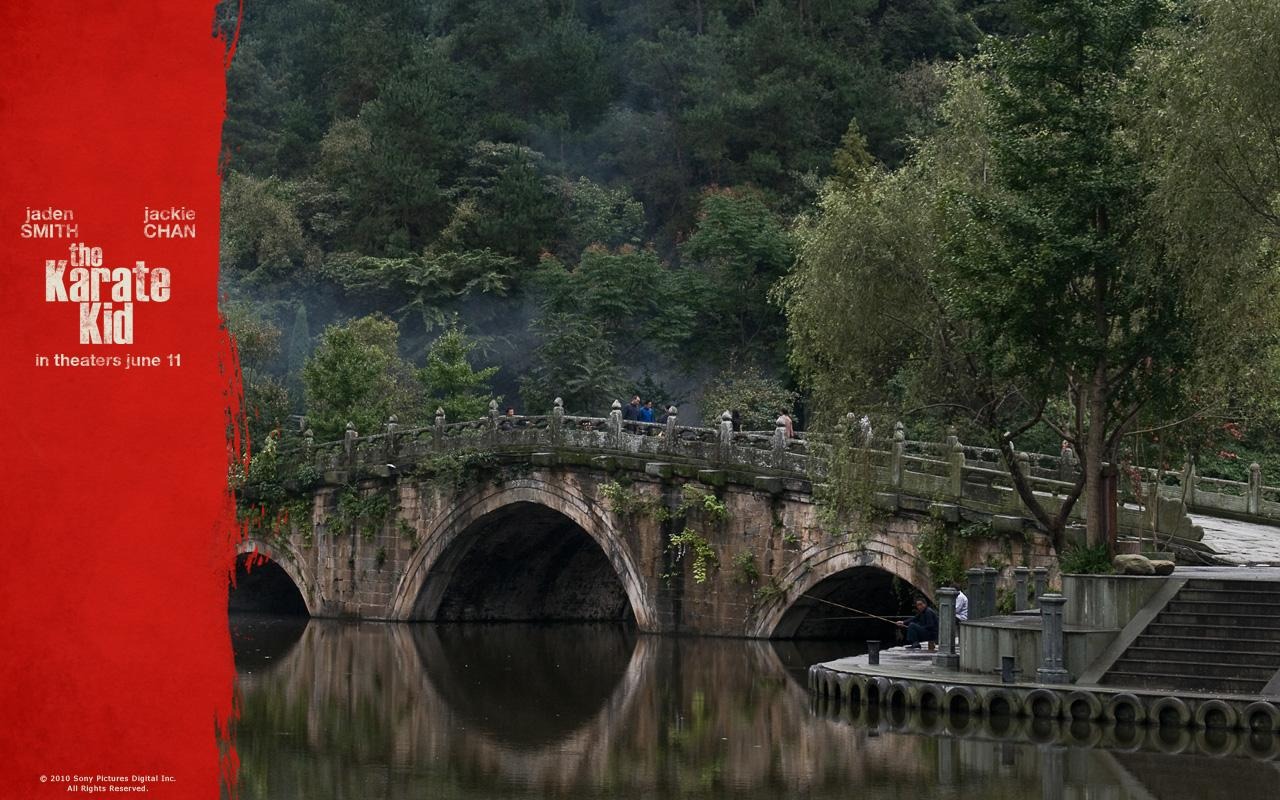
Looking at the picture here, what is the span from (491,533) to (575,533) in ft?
7.23

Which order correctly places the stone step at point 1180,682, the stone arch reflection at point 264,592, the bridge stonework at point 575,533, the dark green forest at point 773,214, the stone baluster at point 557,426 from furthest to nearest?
the stone arch reflection at point 264,592 < the stone baluster at point 557,426 < the bridge stonework at point 575,533 < the dark green forest at point 773,214 < the stone step at point 1180,682

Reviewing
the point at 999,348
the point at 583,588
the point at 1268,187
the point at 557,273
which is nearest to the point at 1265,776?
the point at 1268,187

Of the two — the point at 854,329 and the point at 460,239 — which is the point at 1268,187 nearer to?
the point at 854,329

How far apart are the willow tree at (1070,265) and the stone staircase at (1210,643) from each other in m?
2.32

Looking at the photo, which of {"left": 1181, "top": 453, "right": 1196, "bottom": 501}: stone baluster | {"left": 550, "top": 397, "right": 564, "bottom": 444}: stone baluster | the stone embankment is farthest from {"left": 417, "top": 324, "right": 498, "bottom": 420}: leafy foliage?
the stone embankment

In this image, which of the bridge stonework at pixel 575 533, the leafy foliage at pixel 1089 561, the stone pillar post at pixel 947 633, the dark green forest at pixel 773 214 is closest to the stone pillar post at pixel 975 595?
the stone pillar post at pixel 947 633

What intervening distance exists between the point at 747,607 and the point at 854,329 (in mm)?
8368

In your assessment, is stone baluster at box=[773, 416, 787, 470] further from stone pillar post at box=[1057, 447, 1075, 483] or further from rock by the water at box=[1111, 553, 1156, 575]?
rock by the water at box=[1111, 553, 1156, 575]

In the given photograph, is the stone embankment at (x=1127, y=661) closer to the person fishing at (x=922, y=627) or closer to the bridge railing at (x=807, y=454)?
the person fishing at (x=922, y=627)

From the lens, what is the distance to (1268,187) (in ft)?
78.5

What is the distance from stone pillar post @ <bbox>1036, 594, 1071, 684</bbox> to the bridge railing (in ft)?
19.3

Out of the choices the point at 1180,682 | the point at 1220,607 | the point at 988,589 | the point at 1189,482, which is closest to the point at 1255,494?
the point at 1189,482

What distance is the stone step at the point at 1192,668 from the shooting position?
23203mm

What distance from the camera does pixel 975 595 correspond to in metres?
27.1
